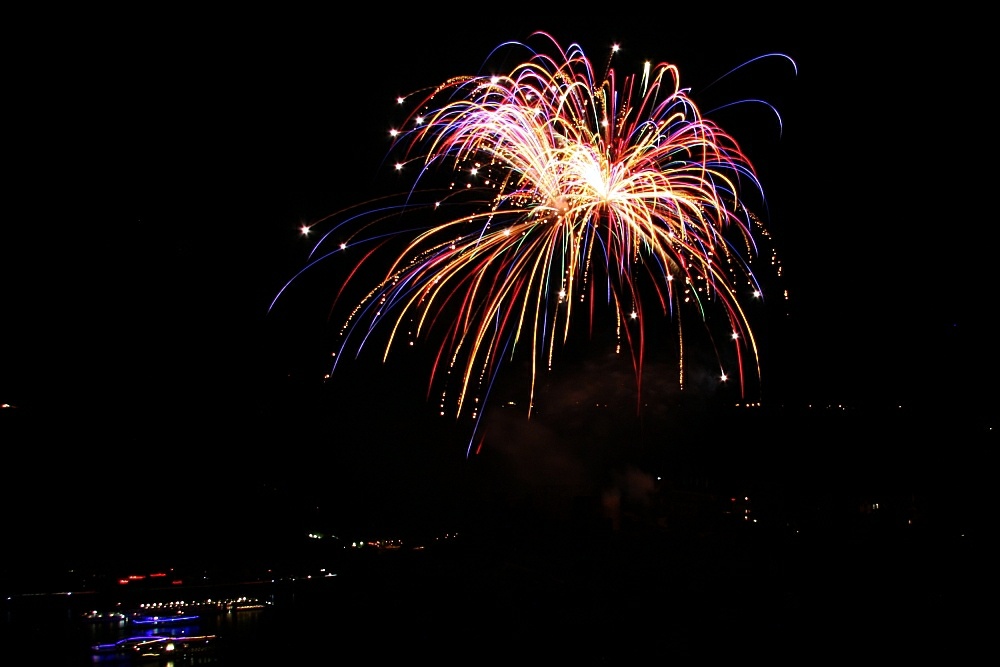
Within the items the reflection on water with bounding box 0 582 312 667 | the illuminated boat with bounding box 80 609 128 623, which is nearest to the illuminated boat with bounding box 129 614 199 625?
the reflection on water with bounding box 0 582 312 667

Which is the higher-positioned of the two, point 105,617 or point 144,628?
point 105,617

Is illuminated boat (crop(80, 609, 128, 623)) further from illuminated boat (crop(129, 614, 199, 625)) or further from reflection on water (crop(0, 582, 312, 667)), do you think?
illuminated boat (crop(129, 614, 199, 625))

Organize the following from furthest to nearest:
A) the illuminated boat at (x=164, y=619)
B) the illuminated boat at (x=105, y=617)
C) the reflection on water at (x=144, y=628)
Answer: the illuminated boat at (x=164, y=619)
the illuminated boat at (x=105, y=617)
the reflection on water at (x=144, y=628)

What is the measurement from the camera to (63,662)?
8.47 metres

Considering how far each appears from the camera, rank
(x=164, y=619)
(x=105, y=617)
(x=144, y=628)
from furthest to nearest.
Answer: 1. (x=164, y=619)
2. (x=105, y=617)
3. (x=144, y=628)

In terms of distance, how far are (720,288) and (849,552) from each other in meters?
4.13

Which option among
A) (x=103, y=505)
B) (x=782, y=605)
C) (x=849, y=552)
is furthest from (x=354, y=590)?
(x=103, y=505)

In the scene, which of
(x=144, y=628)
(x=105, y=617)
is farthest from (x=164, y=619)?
(x=105, y=617)

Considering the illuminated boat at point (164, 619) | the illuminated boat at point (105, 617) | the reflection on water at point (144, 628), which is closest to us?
the reflection on water at point (144, 628)

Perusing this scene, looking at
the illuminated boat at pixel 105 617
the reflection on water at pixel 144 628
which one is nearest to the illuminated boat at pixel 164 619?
the reflection on water at pixel 144 628

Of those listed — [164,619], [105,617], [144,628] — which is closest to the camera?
[144,628]

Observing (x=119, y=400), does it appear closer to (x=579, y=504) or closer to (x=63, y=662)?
(x=63, y=662)

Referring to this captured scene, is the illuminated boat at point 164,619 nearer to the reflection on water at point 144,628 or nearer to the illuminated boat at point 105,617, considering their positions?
the reflection on water at point 144,628

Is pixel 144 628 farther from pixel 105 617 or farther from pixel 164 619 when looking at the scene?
pixel 105 617
